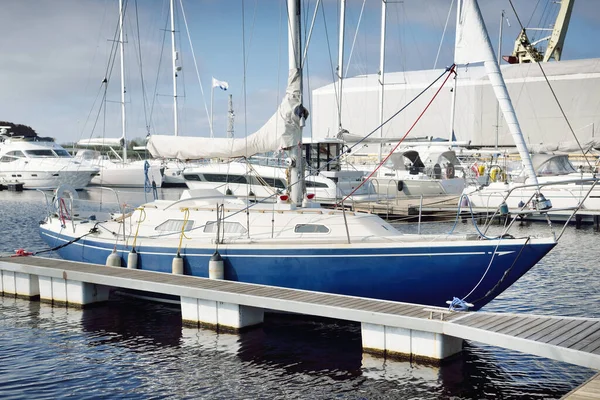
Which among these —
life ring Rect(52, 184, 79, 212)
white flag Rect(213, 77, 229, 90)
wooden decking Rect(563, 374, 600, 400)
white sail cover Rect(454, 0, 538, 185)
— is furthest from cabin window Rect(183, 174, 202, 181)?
wooden decking Rect(563, 374, 600, 400)

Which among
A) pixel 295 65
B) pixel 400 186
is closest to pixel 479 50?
pixel 295 65

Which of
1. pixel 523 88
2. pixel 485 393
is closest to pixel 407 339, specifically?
pixel 485 393

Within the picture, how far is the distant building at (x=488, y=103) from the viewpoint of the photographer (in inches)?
2258

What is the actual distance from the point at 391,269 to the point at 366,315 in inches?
65.1

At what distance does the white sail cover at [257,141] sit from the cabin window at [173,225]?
176 centimetres

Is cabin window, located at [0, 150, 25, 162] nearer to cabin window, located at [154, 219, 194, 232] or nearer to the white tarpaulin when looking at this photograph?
cabin window, located at [154, 219, 194, 232]

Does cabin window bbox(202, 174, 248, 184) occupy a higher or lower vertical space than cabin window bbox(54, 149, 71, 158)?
lower

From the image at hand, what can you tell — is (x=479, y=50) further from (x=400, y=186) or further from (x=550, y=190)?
(x=400, y=186)

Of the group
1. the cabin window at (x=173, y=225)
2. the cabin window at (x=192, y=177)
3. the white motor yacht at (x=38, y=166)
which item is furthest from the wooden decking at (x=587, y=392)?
the white motor yacht at (x=38, y=166)

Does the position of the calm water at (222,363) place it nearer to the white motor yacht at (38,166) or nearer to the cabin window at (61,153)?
the white motor yacht at (38,166)

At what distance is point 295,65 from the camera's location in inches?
592

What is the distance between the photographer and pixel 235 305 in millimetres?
13023

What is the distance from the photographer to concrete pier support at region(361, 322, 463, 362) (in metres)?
11.1

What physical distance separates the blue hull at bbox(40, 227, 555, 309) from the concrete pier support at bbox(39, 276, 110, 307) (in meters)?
2.55
